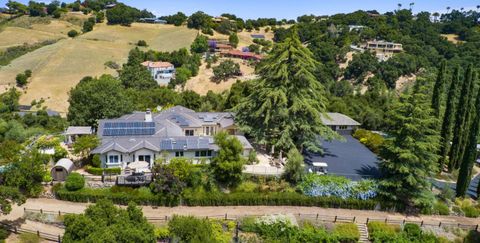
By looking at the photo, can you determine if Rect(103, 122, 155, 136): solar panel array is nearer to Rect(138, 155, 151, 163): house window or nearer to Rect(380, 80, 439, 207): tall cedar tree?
Rect(138, 155, 151, 163): house window

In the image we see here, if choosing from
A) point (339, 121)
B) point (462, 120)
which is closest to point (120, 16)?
point (339, 121)

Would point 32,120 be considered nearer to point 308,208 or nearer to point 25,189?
point 25,189

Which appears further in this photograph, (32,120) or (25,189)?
(32,120)

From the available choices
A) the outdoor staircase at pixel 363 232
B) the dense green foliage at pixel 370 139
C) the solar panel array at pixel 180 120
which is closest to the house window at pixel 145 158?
the solar panel array at pixel 180 120

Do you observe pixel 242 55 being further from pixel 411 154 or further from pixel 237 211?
pixel 237 211

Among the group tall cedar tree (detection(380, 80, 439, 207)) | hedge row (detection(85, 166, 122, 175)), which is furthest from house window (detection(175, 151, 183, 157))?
tall cedar tree (detection(380, 80, 439, 207))

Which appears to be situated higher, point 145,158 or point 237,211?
point 145,158

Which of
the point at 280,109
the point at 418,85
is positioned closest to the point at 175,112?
the point at 280,109

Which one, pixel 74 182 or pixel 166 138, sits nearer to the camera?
pixel 74 182
